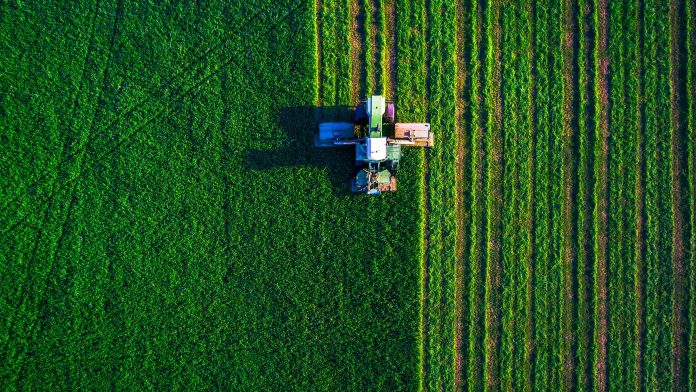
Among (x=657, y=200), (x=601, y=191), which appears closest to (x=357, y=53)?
(x=601, y=191)

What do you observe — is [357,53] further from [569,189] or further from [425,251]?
[569,189]

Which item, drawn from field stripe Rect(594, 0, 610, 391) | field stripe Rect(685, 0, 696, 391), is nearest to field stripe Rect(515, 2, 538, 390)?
field stripe Rect(594, 0, 610, 391)

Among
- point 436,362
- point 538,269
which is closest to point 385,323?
point 436,362

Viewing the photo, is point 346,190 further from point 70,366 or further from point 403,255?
point 70,366

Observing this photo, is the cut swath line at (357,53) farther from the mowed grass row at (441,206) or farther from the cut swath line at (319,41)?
the mowed grass row at (441,206)

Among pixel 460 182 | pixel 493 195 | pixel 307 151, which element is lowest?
pixel 493 195

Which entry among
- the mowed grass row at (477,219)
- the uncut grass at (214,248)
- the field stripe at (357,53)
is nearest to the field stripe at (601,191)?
the mowed grass row at (477,219)
